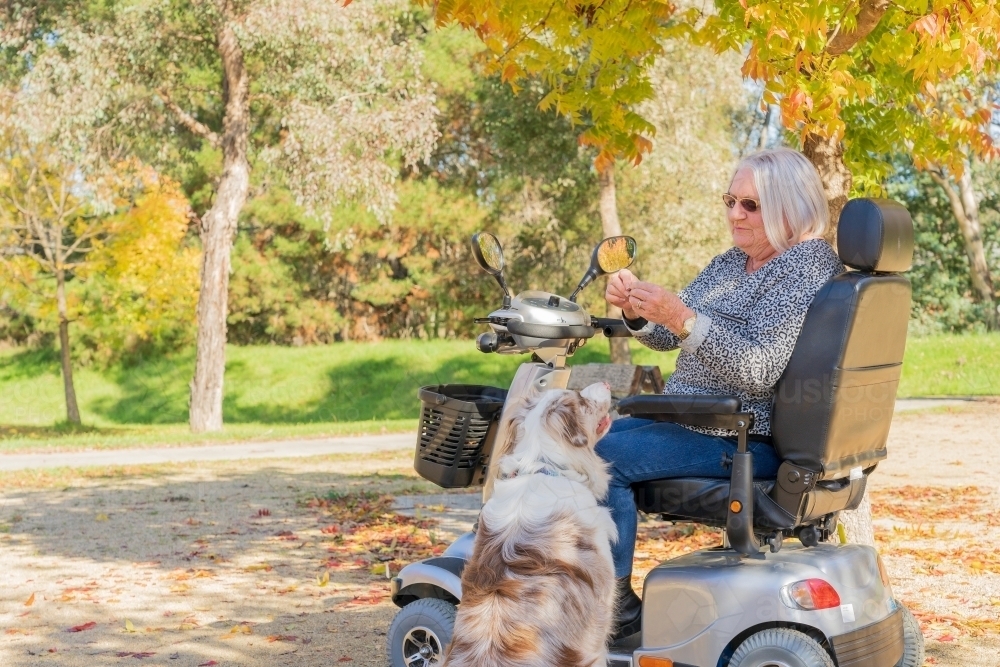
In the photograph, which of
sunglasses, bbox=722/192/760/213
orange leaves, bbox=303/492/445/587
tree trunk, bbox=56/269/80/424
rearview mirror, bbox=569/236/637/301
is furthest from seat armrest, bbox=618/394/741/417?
tree trunk, bbox=56/269/80/424

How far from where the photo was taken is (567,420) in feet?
10.0

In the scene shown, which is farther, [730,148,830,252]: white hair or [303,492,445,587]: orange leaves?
[303,492,445,587]: orange leaves

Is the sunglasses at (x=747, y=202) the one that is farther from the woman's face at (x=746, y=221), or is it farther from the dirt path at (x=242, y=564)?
the dirt path at (x=242, y=564)

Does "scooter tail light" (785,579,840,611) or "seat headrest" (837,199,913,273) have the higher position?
"seat headrest" (837,199,913,273)

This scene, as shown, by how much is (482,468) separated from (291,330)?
27655 mm

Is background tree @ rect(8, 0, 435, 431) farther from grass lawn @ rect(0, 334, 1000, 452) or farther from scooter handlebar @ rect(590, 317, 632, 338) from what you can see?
scooter handlebar @ rect(590, 317, 632, 338)

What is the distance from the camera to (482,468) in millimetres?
3734

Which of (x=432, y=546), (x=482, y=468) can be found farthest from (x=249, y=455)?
(x=482, y=468)

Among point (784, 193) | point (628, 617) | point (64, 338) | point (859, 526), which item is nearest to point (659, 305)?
point (784, 193)

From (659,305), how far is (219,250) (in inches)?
596

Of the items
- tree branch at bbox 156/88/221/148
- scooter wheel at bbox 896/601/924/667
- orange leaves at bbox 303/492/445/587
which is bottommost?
orange leaves at bbox 303/492/445/587

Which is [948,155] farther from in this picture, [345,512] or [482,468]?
[345,512]

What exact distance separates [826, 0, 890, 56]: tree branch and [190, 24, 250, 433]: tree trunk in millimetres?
13223

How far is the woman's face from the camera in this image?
11.8 ft
